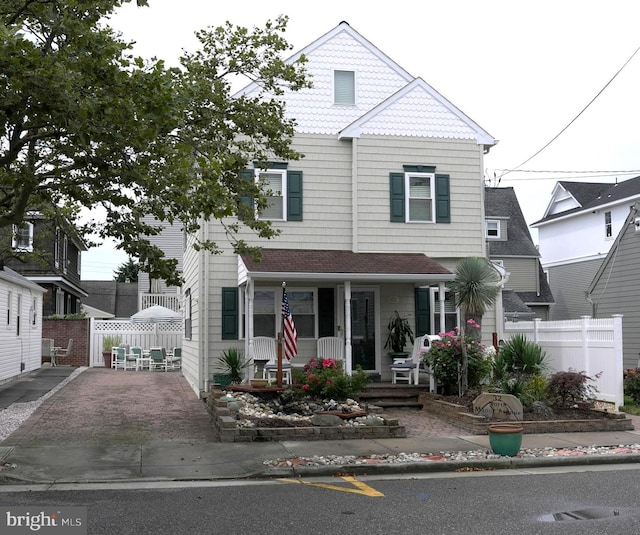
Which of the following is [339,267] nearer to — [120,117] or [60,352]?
[120,117]

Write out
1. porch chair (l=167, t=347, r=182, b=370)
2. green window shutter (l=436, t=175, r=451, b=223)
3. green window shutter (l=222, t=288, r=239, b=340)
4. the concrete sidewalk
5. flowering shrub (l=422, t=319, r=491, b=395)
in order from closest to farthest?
the concrete sidewalk, flowering shrub (l=422, t=319, r=491, b=395), green window shutter (l=222, t=288, r=239, b=340), green window shutter (l=436, t=175, r=451, b=223), porch chair (l=167, t=347, r=182, b=370)

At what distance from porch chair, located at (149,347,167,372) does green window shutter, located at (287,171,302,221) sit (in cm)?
1128

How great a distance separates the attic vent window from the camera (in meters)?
18.0

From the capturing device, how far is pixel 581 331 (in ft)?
51.4

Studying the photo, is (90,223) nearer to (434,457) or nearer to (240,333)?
(240,333)

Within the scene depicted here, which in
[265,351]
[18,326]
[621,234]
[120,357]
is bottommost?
[120,357]

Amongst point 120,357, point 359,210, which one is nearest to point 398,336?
point 359,210

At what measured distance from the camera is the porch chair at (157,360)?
26094 mm

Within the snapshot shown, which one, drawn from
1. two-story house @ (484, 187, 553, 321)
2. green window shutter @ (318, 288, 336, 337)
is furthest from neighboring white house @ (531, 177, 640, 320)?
green window shutter @ (318, 288, 336, 337)

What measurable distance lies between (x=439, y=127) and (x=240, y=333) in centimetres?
719

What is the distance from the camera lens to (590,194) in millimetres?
37938

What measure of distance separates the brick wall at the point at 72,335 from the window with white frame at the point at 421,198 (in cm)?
1576

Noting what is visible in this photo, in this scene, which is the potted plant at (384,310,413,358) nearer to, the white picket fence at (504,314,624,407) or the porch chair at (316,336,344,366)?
the porch chair at (316,336,344,366)

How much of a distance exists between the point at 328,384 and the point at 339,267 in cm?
310
